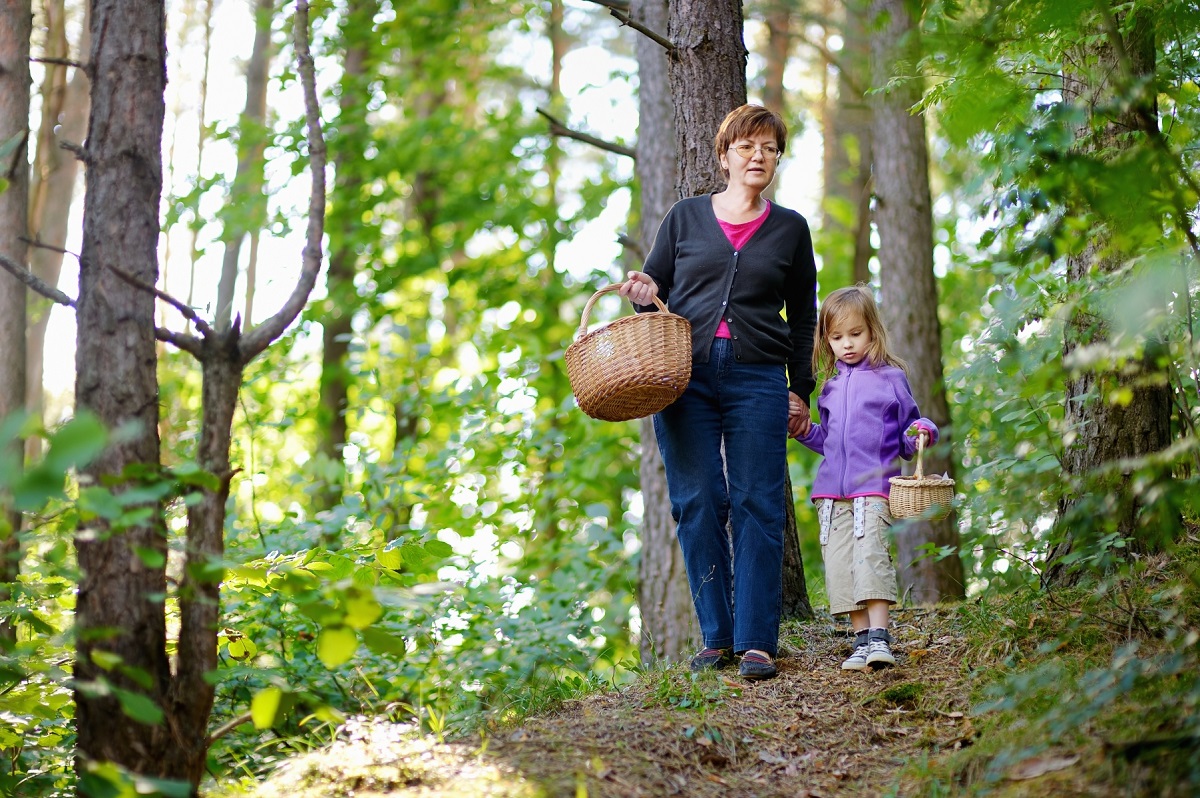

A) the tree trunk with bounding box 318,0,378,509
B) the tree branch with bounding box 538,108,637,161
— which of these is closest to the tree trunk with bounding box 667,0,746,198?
the tree branch with bounding box 538,108,637,161

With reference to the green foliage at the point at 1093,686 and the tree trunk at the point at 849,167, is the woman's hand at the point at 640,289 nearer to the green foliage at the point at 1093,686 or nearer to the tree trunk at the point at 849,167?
the green foliage at the point at 1093,686

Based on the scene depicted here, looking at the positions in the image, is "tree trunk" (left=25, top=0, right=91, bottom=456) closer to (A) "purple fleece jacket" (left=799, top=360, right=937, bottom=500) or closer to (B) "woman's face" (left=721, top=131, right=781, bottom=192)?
(B) "woman's face" (left=721, top=131, right=781, bottom=192)

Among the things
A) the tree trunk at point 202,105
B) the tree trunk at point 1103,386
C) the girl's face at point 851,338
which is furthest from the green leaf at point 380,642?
the tree trunk at point 202,105

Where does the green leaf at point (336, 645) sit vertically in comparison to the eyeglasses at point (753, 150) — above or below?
below

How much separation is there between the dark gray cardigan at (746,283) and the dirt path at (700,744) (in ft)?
3.90

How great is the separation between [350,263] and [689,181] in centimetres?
783

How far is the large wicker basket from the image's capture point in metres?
3.62

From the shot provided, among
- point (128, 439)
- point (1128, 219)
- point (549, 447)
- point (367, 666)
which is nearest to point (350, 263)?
point (549, 447)

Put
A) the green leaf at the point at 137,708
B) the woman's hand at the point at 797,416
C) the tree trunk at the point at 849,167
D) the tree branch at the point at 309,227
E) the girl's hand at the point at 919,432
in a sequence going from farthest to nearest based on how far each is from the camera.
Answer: the tree trunk at the point at 849,167 → the woman's hand at the point at 797,416 → the girl's hand at the point at 919,432 → the tree branch at the point at 309,227 → the green leaf at the point at 137,708

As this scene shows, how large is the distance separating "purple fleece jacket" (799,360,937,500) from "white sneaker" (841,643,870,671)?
595 mm

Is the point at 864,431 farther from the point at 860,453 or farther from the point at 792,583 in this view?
the point at 792,583

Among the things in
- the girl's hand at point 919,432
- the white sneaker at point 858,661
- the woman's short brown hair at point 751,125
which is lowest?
the white sneaker at point 858,661

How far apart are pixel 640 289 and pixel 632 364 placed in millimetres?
425

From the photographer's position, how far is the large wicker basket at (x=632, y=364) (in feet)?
11.9
